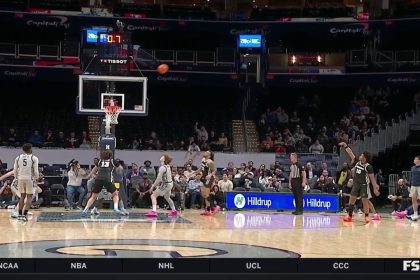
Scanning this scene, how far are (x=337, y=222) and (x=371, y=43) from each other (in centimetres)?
1944

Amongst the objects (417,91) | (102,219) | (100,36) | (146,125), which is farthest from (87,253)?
(417,91)

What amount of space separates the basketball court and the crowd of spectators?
11.5 m

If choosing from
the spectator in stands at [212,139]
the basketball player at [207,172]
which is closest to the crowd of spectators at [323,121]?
the spectator in stands at [212,139]

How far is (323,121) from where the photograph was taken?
38.6m

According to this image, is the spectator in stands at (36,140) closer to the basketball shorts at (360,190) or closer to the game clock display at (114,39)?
the game clock display at (114,39)

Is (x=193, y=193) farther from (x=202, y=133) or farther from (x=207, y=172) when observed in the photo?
(x=202, y=133)

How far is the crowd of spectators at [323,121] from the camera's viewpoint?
34844 millimetres

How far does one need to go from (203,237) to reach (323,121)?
23.3 meters

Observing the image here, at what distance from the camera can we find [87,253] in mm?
12812

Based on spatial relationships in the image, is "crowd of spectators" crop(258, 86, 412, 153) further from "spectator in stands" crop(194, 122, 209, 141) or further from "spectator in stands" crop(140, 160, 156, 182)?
"spectator in stands" crop(140, 160, 156, 182)

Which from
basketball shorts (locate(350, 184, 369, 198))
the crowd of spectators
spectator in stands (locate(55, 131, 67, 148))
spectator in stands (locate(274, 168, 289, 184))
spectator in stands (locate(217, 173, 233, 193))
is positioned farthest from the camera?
the crowd of spectators

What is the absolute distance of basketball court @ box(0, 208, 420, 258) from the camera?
1320 centimetres

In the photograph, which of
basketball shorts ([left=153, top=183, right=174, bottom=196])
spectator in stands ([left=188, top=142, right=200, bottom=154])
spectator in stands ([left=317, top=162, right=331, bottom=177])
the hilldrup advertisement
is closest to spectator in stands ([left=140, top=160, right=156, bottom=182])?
the hilldrup advertisement
